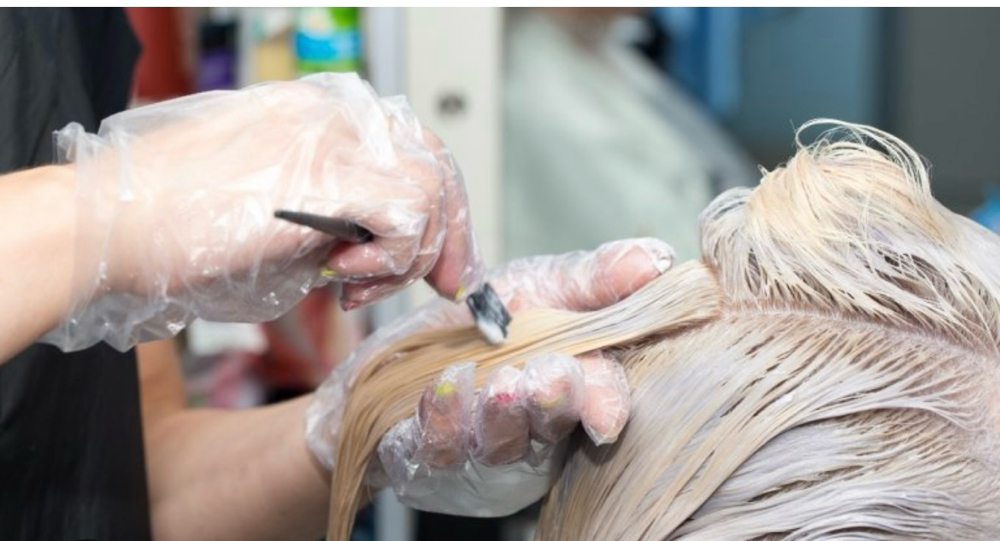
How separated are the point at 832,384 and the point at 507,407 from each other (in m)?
0.21

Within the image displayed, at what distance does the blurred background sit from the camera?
7.14ft

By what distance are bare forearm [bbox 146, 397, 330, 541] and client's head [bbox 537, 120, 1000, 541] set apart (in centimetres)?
32

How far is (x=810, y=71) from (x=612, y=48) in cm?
73

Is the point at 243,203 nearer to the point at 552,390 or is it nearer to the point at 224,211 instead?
the point at 224,211

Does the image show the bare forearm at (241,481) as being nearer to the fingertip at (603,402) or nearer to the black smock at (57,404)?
the black smock at (57,404)

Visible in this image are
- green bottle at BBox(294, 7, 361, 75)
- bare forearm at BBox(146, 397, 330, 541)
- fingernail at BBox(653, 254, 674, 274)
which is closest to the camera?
fingernail at BBox(653, 254, 674, 274)

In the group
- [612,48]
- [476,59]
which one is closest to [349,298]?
[476,59]

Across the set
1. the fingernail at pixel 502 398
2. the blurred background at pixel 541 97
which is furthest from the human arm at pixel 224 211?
the blurred background at pixel 541 97

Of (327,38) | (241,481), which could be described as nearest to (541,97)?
(327,38)

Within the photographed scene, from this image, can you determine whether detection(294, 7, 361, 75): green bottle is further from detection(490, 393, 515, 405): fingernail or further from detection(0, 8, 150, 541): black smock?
detection(490, 393, 515, 405): fingernail

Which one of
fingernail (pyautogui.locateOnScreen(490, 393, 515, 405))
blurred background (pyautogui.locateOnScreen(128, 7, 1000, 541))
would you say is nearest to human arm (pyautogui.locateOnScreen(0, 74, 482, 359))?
fingernail (pyautogui.locateOnScreen(490, 393, 515, 405))

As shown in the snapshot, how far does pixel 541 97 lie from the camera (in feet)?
7.63

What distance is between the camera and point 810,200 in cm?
78

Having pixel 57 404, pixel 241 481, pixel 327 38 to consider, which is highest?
pixel 327 38
